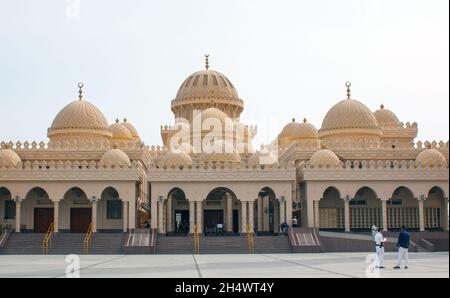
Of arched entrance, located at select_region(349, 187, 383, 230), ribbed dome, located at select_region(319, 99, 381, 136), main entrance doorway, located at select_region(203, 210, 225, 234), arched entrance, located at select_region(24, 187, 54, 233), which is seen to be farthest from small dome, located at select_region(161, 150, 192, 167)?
ribbed dome, located at select_region(319, 99, 381, 136)

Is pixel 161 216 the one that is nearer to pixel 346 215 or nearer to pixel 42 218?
pixel 42 218

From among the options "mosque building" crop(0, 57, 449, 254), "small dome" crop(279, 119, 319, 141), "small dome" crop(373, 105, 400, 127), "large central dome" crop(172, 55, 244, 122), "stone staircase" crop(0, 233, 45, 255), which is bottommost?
"stone staircase" crop(0, 233, 45, 255)

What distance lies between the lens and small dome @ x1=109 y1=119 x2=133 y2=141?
54.2m

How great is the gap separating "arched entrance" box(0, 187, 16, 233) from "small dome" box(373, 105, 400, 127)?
29.5 metres

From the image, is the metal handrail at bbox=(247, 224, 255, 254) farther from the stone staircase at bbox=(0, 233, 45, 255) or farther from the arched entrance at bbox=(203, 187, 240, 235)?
the stone staircase at bbox=(0, 233, 45, 255)

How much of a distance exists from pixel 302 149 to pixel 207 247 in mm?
13127

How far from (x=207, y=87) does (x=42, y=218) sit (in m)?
20.0

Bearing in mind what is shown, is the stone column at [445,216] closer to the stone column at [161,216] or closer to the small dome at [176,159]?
the small dome at [176,159]

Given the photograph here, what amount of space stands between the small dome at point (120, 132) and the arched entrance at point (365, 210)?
20399mm

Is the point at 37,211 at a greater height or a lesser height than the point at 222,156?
lesser

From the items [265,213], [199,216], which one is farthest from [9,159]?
[265,213]

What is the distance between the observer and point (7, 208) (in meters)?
43.6

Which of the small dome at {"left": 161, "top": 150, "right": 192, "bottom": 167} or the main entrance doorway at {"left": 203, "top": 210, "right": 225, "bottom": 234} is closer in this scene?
the small dome at {"left": 161, "top": 150, "right": 192, "bottom": 167}
